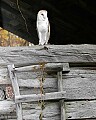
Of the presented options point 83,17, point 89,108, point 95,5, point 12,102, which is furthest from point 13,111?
point 83,17

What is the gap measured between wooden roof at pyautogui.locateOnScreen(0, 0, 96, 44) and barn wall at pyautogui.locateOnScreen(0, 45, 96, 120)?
1.33 m

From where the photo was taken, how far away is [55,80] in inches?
126

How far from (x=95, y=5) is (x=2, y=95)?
1.99 m

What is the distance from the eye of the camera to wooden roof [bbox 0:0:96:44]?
461 cm

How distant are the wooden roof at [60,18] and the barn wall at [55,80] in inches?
52.5

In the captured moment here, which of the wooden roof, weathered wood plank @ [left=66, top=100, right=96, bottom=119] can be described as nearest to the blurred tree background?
the wooden roof

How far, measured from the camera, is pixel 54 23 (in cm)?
540

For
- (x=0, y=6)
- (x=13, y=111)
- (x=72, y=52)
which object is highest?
(x=0, y=6)

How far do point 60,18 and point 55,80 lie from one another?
2076mm

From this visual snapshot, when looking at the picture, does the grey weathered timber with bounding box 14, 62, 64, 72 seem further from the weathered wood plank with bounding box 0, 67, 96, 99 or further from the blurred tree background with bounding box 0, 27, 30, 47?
the blurred tree background with bounding box 0, 27, 30, 47

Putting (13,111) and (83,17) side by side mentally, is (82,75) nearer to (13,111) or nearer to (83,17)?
Result: (13,111)

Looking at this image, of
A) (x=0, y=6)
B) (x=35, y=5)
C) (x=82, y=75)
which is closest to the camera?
(x=82, y=75)

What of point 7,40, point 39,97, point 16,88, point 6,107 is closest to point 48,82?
point 39,97

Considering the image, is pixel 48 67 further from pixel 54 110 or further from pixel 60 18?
pixel 60 18
